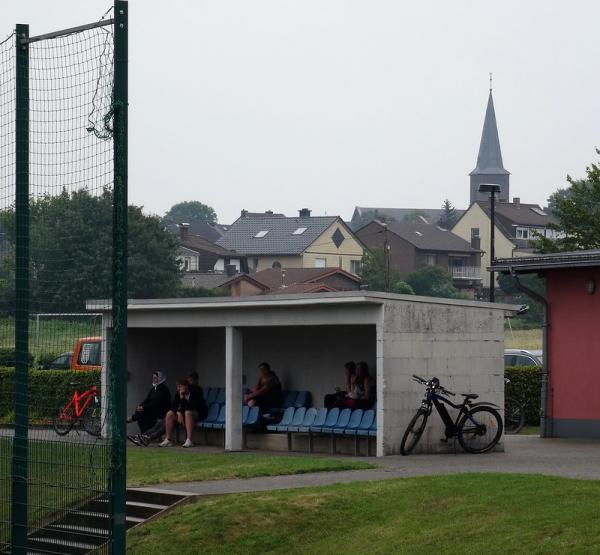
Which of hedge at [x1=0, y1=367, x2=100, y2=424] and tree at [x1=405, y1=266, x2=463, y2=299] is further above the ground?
tree at [x1=405, y1=266, x2=463, y2=299]

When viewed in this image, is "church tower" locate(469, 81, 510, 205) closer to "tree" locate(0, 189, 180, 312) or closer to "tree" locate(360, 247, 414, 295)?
"tree" locate(360, 247, 414, 295)

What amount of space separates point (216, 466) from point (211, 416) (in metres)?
5.16

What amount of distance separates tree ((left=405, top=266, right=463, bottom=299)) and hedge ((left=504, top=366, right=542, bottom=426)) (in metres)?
75.0

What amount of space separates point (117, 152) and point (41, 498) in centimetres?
336

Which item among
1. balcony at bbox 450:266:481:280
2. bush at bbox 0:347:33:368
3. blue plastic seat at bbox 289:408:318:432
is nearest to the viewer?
bush at bbox 0:347:33:368

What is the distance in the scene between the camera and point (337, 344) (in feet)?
77.6

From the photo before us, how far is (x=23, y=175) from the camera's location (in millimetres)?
11914

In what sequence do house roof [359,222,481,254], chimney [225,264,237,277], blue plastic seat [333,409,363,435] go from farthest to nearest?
house roof [359,222,481,254]
chimney [225,264,237,277]
blue plastic seat [333,409,363,435]

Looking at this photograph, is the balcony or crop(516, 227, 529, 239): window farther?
crop(516, 227, 529, 239): window

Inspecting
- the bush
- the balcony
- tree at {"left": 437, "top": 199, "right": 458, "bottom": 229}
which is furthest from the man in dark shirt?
tree at {"left": 437, "top": 199, "right": 458, "bottom": 229}

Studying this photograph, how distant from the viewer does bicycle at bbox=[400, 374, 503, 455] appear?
2000 centimetres

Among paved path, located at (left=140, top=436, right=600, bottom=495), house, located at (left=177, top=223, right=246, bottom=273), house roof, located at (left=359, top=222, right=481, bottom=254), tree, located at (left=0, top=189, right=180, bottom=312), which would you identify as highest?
house roof, located at (left=359, top=222, right=481, bottom=254)

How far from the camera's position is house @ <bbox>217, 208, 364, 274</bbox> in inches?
4801

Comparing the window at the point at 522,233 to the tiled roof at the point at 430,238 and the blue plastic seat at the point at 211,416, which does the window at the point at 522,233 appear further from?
the blue plastic seat at the point at 211,416
